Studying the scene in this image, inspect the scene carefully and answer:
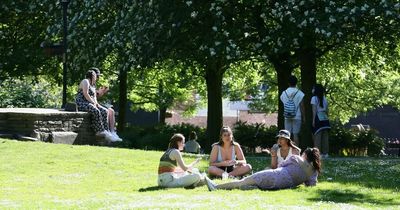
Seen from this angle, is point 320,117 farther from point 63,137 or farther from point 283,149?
point 63,137

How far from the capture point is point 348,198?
9.71 meters

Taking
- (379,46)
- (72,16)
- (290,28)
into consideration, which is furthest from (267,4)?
(72,16)

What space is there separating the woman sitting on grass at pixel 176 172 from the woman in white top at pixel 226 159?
1.08 metres

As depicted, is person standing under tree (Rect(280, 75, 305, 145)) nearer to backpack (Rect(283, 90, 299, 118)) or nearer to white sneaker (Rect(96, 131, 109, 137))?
backpack (Rect(283, 90, 299, 118))

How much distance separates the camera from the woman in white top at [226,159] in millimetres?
11914

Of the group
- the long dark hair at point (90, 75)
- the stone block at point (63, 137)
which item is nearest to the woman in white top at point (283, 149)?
the long dark hair at point (90, 75)

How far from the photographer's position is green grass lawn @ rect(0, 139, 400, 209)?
8.78 metres

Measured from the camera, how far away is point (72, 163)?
13695 millimetres

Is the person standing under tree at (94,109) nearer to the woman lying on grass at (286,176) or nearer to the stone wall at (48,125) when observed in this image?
the stone wall at (48,125)

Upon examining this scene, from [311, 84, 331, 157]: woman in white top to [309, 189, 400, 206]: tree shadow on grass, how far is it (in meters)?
5.80

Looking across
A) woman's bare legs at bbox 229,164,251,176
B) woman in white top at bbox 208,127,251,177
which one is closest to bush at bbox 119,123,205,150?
woman in white top at bbox 208,127,251,177

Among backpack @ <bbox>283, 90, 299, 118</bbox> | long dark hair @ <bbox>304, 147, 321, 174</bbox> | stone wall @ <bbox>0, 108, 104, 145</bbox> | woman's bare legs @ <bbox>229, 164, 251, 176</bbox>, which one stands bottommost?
woman's bare legs @ <bbox>229, 164, 251, 176</bbox>

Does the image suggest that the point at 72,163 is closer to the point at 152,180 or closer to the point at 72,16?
the point at 152,180

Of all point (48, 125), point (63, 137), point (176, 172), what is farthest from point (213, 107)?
point (176, 172)
